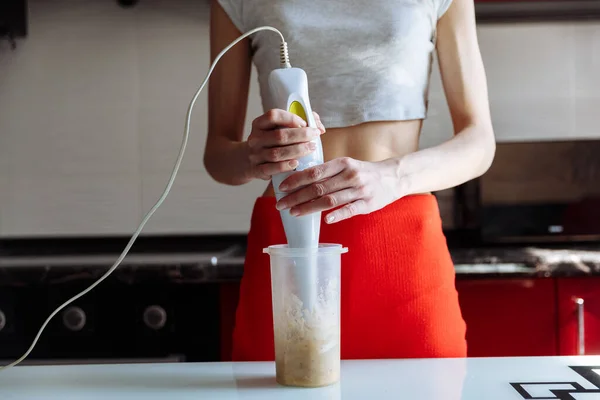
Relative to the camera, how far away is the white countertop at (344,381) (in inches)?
23.8

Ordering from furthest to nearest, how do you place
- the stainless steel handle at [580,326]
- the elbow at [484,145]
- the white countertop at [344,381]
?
the stainless steel handle at [580,326] → the elbow at [484,145] → the white countertop at [344,381]

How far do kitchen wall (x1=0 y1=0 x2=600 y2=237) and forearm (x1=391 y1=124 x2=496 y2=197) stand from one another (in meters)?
1.08

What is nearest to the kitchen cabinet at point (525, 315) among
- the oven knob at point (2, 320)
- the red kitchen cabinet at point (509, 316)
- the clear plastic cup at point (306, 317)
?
the red kitchen cabinet at point (509, 316)

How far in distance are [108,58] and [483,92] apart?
51.9 inches

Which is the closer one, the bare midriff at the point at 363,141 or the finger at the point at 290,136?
the finger at the point at 290,136

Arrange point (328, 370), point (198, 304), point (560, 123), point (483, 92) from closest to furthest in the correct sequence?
point (328, 370) → point (483, 92) → point (198, 304) → point (560, 123)

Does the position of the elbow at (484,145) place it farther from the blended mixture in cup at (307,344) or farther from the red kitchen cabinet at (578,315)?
the red kitchen cabinet at (578,315)

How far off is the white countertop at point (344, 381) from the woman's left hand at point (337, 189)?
164 millimetres

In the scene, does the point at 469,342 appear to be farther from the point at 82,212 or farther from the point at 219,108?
the point at 82,212

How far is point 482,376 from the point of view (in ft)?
2.15

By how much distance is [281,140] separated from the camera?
0.66m

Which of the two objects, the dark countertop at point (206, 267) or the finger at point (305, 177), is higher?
the finger at point (305, 177)

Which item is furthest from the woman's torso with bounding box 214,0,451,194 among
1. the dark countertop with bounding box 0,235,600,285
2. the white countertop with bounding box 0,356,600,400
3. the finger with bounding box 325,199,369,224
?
the dark countertop with bounding box 0,235,600,285

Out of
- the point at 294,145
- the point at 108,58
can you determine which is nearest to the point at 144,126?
the point at 108,58
